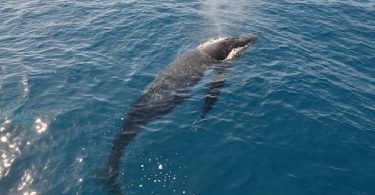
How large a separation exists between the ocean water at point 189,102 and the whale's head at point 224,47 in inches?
37.3

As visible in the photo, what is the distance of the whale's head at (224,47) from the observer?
31.6 meters

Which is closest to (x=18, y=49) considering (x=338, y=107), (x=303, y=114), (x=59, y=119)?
(x=59, y=119)

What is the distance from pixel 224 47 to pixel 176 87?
674cm

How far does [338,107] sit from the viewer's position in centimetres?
2670

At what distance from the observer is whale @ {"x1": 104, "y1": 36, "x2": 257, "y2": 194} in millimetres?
22766

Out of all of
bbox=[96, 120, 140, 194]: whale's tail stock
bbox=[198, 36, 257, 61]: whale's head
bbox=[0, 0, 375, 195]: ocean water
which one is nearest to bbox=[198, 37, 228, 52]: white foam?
bbox=[198, 36, 257, 61]: whale's head

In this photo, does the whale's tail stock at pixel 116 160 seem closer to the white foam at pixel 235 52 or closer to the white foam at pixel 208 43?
the white foam at pixel 208 43

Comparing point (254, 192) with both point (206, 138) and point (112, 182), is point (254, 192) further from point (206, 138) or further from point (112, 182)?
point (112, 182)

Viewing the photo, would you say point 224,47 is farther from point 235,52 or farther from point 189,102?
point 189,102

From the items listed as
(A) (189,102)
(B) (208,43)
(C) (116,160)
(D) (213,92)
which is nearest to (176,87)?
(A) (189,102)

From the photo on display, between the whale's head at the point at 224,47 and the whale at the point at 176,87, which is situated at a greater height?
the whale's head at the point at 224,47

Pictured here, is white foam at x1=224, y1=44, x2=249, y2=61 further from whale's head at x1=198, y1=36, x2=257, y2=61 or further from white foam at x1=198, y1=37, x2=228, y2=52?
white foam at x1=198, y1=37, x2=228, y2=52

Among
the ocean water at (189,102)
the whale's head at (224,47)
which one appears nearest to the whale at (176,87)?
the whale's head at (224,47)

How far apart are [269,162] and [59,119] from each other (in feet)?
43.3
